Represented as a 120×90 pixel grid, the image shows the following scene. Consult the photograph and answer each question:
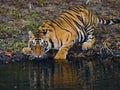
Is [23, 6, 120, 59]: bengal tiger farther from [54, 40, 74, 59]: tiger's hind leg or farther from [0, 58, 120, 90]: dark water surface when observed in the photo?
[0, 58, 120, 90]: dark water surface

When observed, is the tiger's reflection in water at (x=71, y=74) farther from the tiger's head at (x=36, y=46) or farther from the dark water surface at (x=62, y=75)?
the tiger's head at (x=36, y=46)

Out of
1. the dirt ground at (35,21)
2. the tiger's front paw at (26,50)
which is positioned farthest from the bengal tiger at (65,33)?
the dirt ground at (35,21)

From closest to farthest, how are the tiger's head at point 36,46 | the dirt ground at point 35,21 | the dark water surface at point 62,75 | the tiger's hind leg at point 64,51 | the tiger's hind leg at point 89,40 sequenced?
the dark water surface at point 62,75 → the tiger's head at point 36,46 → the tiger's hind leg at point 64,51 → the dirt ground at point 35,21 → the tiger's hind leg at point 89,40

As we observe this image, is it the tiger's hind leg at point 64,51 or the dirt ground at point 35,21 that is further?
the dirt ground at point 35,21

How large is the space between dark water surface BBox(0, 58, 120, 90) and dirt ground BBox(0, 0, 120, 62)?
913 mm

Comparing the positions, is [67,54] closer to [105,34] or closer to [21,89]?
[105,34]

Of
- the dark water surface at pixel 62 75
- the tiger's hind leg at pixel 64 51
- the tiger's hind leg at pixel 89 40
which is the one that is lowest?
the dark water surface at pixel 62 75

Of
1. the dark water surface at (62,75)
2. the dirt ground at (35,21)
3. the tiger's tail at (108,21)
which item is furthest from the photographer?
the tiger's tail at (108,21)

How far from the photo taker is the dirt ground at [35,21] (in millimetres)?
14305

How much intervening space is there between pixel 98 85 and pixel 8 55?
3.66 m

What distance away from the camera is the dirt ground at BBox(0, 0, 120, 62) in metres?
14.3

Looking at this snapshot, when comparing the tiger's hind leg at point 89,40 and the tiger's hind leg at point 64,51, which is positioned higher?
the tiger's hind leg at point 89,40

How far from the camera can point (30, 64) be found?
42.6 feet

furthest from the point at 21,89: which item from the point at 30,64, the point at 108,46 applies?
the point at 108,46
